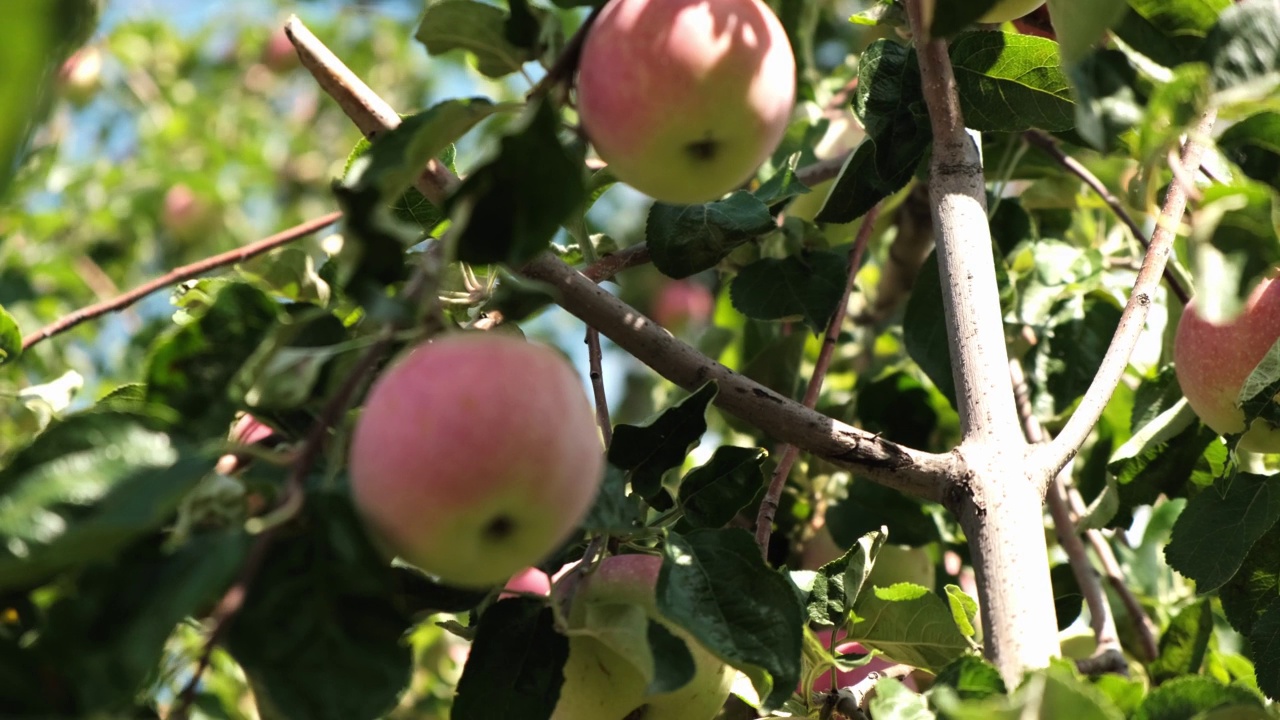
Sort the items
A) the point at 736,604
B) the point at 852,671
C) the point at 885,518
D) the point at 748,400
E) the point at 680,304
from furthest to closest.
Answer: the point at 680,304 → the point at 885,518 → the point at 852,671 → the point at 748,400 → the point at 736,604

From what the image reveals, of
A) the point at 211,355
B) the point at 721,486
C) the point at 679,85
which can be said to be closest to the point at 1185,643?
the point at 721,486

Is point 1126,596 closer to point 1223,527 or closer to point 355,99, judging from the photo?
point 1223,527

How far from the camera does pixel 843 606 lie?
3.44 ft

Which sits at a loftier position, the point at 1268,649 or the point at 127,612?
the point at 127,612

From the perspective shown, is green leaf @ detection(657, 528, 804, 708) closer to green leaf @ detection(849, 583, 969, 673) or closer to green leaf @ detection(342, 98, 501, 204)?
green leaf @ detection(849, 583, 969, 673)

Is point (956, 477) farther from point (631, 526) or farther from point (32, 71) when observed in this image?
point (32, 71)

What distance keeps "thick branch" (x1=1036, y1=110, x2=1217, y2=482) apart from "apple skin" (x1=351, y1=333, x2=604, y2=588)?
413 mm

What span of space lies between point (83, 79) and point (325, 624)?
10.5 feet

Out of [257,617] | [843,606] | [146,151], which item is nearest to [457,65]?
[146,151]

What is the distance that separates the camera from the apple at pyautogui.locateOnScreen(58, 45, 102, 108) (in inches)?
133

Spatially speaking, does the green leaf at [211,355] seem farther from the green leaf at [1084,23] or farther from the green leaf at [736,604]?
the green leaf at [1084,23]

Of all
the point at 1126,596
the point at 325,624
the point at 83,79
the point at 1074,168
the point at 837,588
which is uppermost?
the point at 325,624

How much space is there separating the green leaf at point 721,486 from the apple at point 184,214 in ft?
8.94

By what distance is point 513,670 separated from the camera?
3.00 ft
